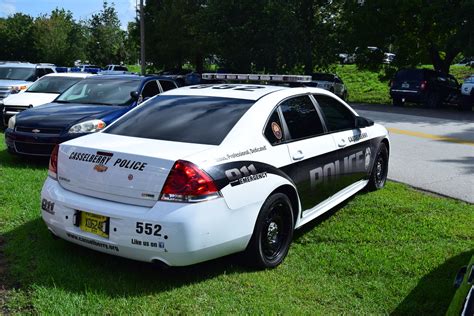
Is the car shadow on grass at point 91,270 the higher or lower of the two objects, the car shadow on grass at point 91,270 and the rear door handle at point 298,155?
the lower

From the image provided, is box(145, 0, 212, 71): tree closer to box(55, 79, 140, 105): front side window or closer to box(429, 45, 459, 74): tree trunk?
box(429, 45, 459, 74): tree trunk

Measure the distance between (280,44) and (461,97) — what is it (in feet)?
38.4

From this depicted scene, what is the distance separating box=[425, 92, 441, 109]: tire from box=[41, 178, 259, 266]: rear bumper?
21636mm

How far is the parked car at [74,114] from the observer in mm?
7762

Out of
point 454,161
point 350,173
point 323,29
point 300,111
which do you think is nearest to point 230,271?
point 300,111

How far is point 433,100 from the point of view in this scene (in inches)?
932

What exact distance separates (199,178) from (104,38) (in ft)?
188

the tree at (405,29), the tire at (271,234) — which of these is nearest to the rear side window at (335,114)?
the tire at (271,234)

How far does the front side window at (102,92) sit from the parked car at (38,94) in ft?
8.04

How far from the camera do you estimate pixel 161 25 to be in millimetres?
41156

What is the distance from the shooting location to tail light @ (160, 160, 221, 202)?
145 inches

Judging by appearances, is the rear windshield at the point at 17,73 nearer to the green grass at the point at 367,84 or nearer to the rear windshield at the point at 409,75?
the rear windshield at the point at 409,75

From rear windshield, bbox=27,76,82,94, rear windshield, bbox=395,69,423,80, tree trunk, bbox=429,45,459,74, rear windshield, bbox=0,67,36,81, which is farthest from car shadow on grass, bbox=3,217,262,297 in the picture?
tree trunk, bbox=429,45,459,74

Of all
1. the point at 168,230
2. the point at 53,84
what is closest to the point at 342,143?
the point at 168,230
